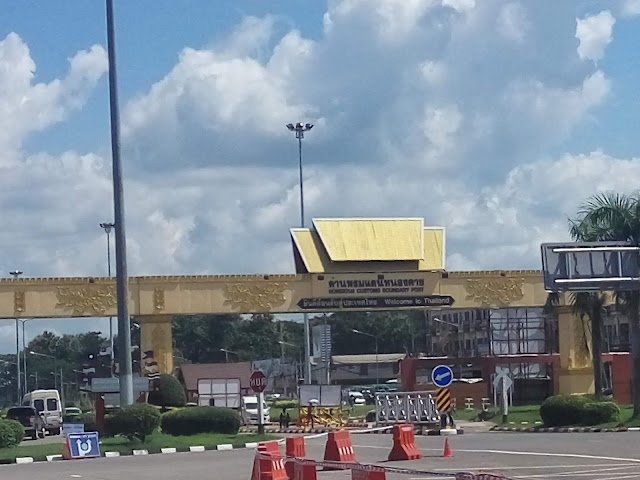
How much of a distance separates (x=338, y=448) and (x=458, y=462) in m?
2.63

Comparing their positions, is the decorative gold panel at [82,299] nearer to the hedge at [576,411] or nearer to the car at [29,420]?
the car at [29,420]

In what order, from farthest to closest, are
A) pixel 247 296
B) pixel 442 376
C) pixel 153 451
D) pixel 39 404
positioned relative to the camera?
pixel 39 404, pixel 247 296, pixel 442 376, pixel 153 451

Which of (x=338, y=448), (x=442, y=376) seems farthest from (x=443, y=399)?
(x=338, y=448)

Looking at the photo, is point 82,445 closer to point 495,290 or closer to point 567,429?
point 567,429

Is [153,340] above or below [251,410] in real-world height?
above

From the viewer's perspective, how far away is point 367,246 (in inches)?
2149

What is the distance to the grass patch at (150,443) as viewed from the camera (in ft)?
118

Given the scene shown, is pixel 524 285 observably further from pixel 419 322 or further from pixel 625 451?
pixel 419 322

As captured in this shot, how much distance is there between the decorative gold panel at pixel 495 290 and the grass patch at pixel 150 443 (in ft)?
57.4

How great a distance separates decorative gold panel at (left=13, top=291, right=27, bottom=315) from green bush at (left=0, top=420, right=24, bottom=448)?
591 inches

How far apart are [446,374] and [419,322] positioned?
112m

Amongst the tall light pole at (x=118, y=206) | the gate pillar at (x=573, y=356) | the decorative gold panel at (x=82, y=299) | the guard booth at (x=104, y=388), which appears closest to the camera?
the tall light pole at (x=118, y=206)

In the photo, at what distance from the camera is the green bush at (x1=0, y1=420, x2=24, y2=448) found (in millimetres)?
36312

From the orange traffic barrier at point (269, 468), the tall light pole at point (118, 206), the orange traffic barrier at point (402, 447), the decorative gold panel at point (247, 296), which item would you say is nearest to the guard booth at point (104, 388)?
the tall light pole at point (118, 206)
